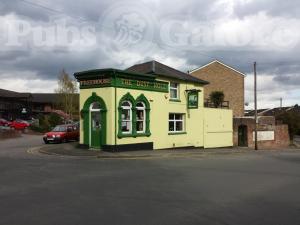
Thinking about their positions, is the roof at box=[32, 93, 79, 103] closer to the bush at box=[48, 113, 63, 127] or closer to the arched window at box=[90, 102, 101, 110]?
the bush at box=[48, 113, 63, 127]

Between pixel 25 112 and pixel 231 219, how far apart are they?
8532cm

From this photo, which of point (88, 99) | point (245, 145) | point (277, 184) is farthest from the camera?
point (245, 145)

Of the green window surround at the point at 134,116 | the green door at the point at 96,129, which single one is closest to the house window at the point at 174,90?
the green window surround at the point at 134,116

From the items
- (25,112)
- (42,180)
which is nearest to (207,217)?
(42,180)

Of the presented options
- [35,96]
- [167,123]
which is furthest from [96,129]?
[35,96]

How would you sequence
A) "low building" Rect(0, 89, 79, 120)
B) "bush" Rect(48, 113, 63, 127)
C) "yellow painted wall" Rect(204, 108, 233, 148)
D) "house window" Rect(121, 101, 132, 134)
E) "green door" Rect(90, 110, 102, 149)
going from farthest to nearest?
"low building" Rect(0, 89, 79, 120) → "bush" Rect(48, 113, 63, 127) → "yellow painted wall" Rect(204, 108, 233, 148) → "house window" Rect(121, 101, 132, 134) → "green door" Rect(90, 110, 102, 149)

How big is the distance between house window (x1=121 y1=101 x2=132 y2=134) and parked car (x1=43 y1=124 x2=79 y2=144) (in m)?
10.0

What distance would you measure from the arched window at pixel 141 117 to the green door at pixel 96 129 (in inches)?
97.4

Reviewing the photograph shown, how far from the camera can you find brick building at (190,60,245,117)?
65500 millimetres

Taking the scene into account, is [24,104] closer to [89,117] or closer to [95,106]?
[89,117]

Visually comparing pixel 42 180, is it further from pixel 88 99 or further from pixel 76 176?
pixel 88 99

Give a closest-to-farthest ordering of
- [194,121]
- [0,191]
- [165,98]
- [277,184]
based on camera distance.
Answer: [0,191]
[277,184]
[165,98]
[194,121]

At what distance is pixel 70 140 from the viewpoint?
36438 millimetres

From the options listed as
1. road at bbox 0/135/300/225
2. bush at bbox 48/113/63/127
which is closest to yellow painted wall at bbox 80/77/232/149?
road at bbox 0/135/300/225
